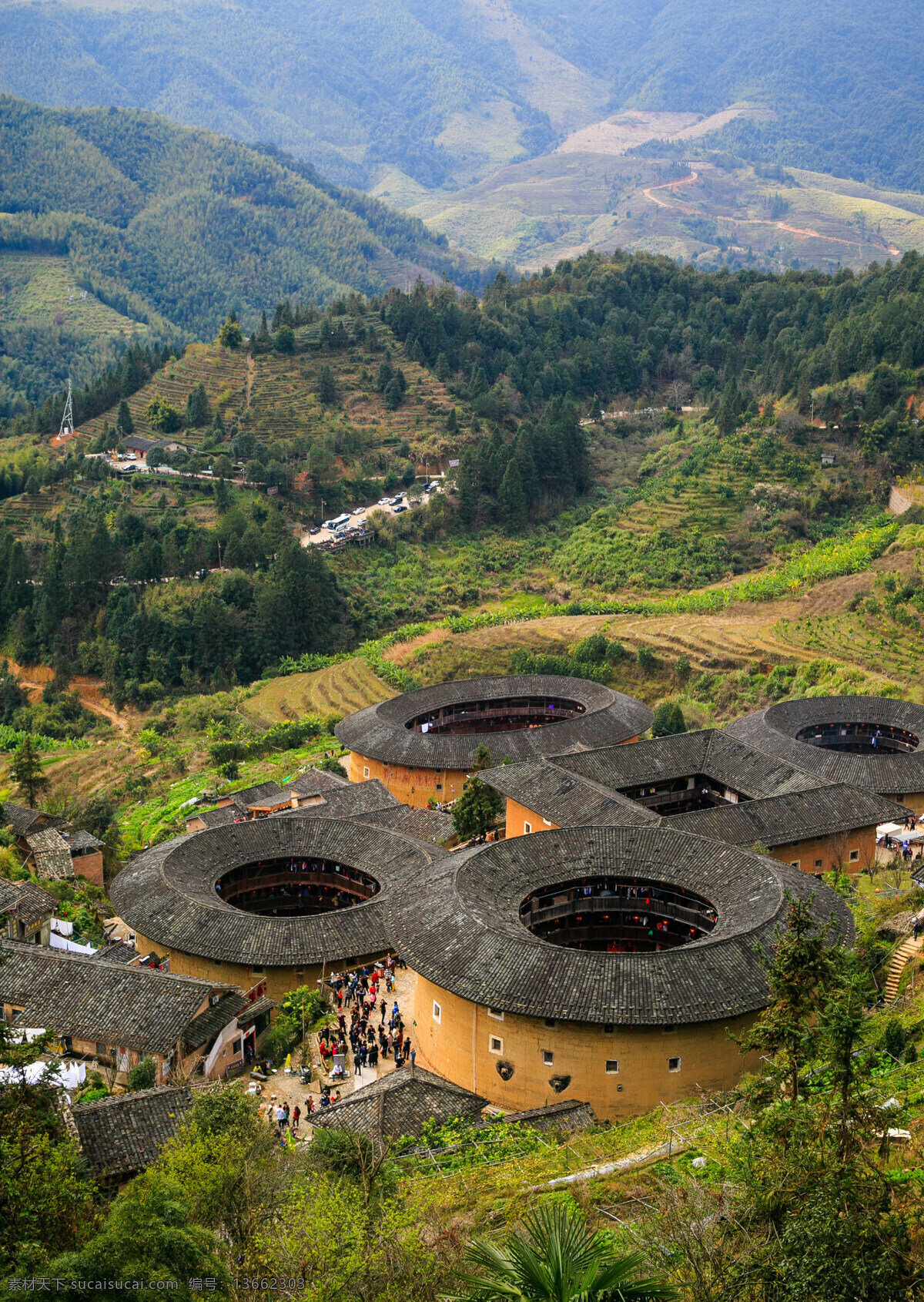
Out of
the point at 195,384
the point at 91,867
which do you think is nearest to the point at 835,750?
the point at 91,867

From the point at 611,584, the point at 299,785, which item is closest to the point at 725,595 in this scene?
the point at 611,584

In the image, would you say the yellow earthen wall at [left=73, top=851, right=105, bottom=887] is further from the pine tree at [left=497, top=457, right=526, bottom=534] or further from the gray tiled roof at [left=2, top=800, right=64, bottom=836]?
the pine tree at [left=497, top=457, right=526, bottom=534]

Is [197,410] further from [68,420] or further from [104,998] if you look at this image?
[104,998]

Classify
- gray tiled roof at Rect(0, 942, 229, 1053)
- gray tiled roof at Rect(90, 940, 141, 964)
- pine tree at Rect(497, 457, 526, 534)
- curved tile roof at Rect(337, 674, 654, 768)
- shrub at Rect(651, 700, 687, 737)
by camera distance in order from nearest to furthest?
1. gray tiled roof at Rect(0, 942, 229, 1053)
2. gray tiled roof at Rect(90, 940, 141, 964)
3. curved tile roof at Rect(337, 674, 654, 768)
4. shrub at Rect(651, 700, 687, 737)
5. pine tree at Rect(497, 457, 526, 534)

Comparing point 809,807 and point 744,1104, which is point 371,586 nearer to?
point 809,807

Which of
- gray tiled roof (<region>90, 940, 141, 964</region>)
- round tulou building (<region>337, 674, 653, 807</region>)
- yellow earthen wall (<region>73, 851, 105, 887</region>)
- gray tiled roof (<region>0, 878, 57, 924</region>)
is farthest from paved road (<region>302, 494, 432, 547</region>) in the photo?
gray tiled roof (<region>90, 940, 141, 964</region>)

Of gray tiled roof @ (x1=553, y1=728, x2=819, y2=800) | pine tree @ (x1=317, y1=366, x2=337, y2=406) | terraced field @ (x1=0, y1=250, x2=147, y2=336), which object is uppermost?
terraced field @ (x1=0, y1=250, x2=147, y2=336)

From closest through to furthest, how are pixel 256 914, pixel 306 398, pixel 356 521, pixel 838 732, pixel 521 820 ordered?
pixel 256 914 < pixel 521 820 < pixel 838 732 < pixel 356 521 < pixel 306 398

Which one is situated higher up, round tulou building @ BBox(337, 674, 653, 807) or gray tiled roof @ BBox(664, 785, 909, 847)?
gray tiled roof @ BBox(664, 785, 909, 847)
